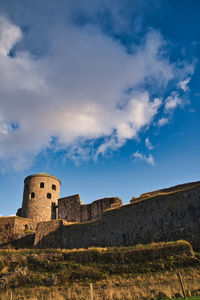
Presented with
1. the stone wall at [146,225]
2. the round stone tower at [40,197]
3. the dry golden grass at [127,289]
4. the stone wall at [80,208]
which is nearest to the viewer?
the dry golden grass at [127,289]

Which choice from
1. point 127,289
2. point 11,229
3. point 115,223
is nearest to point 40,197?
point 11,229

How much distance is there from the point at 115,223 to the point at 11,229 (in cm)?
1558

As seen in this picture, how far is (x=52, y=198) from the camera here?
4122 cm

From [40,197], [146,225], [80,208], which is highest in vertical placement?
[40,197]

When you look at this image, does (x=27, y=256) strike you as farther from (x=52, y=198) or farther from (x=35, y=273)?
(x=52, y=198)

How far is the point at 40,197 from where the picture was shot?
39.9 meters

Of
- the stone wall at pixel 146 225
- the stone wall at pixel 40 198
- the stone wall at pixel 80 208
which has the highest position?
the stone wall at pixel 40 198

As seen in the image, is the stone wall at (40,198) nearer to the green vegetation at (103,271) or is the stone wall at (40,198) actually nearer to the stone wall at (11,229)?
the stone wall at (11,229)

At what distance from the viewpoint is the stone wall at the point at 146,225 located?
18703 mm

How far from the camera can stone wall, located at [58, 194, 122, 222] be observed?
32.6m

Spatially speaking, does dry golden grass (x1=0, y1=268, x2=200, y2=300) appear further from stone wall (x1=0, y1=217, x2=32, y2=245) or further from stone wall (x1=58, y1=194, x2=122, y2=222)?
stone wall (x1=58, y1=194, x2=122, y2=222)

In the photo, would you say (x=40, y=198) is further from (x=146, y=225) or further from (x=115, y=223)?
(x=146, y=225)

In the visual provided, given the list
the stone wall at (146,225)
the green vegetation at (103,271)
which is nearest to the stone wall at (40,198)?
the stone wall at (146,225)

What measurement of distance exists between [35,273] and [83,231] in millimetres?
8778
